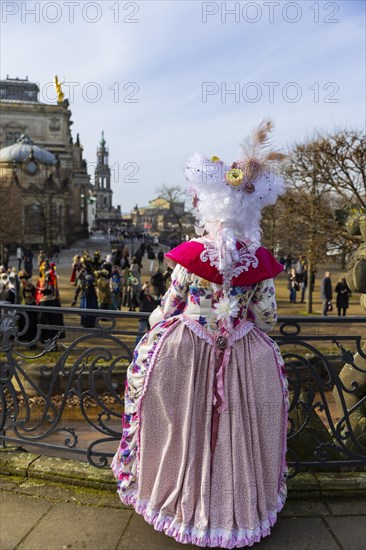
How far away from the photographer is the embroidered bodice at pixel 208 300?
2.78 meters

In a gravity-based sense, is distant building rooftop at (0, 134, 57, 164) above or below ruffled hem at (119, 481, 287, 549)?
above

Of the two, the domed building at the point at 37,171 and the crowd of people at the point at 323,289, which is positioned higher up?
the domed building at the point at 37,171

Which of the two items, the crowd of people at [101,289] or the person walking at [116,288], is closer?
the crowd of people at [101,289]

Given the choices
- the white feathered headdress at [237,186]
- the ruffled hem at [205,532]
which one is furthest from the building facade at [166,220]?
the ruffled hem at [205,532]

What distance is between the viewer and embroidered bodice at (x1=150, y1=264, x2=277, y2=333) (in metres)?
2.78

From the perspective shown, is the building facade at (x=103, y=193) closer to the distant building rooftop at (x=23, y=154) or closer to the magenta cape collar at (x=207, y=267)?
the distant building rooftop at (x=23, y=154)


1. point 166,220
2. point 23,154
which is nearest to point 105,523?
point 23,154

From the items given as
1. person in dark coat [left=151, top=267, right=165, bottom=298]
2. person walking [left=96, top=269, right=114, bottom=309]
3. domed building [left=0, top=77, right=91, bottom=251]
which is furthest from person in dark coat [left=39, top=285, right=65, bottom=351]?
domed building [left=0, top=77, right=91, bottom=251]

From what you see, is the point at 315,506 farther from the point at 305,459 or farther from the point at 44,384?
the point at 44,384

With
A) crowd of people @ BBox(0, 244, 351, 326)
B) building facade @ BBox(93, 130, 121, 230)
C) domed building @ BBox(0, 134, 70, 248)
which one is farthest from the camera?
building facade @ BBox(93, 130, 121, 230)

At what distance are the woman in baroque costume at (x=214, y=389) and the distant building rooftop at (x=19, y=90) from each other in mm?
85463

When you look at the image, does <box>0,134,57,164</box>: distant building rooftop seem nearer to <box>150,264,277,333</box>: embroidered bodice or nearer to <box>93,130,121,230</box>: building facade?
<box>150,264,277,333</box>: embroidered bodice

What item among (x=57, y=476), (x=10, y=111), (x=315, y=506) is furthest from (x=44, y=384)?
(x=10, y=111)

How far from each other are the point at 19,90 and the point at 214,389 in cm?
8883
